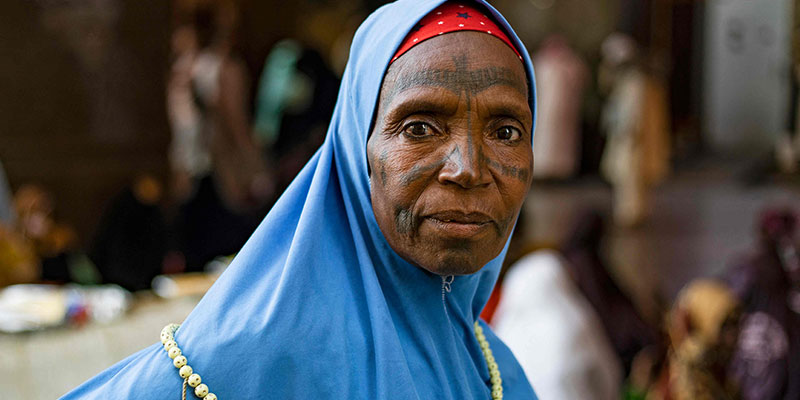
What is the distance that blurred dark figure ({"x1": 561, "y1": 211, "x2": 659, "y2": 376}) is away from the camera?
458 cm

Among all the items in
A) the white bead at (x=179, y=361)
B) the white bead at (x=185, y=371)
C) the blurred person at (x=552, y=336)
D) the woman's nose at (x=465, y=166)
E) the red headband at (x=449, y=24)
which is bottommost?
the blurred person at (x=552, y=336)

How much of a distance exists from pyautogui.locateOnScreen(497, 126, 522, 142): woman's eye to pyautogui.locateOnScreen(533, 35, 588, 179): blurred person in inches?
380

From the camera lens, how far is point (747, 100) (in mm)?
8391

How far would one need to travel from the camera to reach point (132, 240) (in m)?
5.09

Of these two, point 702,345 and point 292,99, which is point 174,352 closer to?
point 702,345

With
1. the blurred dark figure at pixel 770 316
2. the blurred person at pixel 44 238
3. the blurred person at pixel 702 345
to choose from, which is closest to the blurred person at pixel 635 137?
the blurred dark figure at pixel 770 316

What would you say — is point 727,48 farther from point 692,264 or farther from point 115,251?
point 115,251

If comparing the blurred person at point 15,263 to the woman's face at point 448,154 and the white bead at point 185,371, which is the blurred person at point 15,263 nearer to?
the white bead at point 185,371

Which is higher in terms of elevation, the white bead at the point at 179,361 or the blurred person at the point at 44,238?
the white bead at the point at 179,361

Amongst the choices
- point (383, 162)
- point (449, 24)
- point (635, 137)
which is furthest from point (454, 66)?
point (635, 137)

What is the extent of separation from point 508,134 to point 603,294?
11.8ft

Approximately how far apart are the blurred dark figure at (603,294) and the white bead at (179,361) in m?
3.69

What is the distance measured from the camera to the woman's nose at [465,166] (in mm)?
1210

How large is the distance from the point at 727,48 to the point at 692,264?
2679 millimetres
